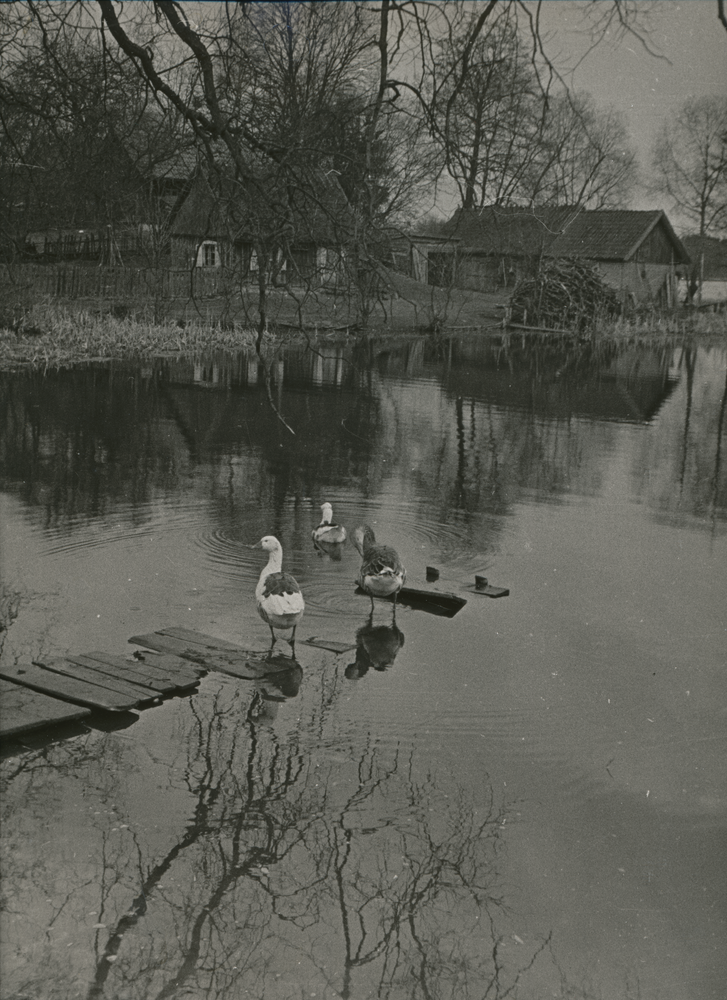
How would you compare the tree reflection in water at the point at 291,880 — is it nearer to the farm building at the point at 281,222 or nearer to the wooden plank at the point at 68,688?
the wooden plank at the point at 68,688

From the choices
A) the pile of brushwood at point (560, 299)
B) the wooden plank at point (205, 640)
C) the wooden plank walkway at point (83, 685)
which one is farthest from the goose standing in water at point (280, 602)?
the pile of brushwood at point (560, 299)

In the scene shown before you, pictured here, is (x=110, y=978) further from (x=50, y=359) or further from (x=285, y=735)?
(x=50, y=359)

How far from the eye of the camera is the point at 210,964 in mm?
5828

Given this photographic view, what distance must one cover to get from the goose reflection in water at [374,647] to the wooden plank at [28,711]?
8.46ft

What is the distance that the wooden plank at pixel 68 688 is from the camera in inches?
343

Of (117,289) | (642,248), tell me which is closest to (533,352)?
(117,289)

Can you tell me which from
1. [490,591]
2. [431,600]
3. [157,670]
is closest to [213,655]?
[157,670]

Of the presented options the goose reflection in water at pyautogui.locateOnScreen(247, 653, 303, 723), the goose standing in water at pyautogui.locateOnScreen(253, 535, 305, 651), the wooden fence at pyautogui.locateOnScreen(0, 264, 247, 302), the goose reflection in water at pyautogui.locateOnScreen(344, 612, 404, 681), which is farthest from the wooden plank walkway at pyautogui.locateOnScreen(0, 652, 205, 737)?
the wooden fence at pyautogui.locateOnScreen(0, 264, 247, 302)

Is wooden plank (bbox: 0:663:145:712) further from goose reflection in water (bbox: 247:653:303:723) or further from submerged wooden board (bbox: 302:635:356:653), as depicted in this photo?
submerged wooden board (bbox: 302:635:356:653)

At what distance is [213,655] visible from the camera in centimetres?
994

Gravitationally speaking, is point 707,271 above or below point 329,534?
above

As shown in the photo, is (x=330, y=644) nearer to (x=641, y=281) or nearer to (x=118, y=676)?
(x=118, y=676)

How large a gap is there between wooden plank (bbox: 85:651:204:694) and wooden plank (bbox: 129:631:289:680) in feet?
0.52

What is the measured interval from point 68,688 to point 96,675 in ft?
1.19
